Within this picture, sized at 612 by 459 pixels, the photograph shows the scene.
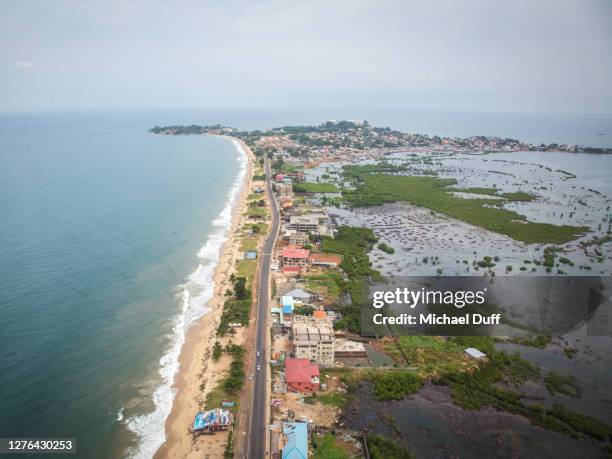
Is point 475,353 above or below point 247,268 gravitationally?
below

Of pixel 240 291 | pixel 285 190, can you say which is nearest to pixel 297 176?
pixel 285 190

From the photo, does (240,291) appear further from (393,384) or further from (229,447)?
(229,447)

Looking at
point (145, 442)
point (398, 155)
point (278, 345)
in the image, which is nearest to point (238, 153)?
point (398, 155)

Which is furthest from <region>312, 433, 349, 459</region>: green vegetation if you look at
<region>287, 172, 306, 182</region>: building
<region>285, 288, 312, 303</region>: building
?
<region>287, 172, 306, 182</region>: building

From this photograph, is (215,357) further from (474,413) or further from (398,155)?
(398,155)

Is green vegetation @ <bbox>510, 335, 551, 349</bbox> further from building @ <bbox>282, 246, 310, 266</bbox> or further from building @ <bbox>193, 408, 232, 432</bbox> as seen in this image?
building @ <bbox>193, 408, 232, 432</bbox>

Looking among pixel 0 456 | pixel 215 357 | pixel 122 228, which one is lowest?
pixel 0 456
